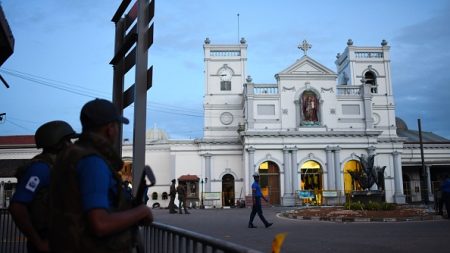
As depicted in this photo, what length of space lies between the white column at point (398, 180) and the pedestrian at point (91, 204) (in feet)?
143

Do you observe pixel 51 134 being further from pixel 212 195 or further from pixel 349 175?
pixel 349 175

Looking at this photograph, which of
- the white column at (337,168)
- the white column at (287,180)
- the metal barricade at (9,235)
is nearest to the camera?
the metal barricade at (9,235)

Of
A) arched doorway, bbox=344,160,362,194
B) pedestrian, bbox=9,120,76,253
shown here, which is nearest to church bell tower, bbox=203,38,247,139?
arched doorway, bbox=344,160,362,194

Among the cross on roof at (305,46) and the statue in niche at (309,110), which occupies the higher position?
the cross on roof at (305,46)

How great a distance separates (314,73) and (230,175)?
13.3 m

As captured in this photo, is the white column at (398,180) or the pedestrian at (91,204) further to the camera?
the white column at (398,180)

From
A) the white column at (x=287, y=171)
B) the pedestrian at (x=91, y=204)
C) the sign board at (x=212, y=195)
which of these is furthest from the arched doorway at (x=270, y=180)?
the pedestrian at (x=91, y=204)

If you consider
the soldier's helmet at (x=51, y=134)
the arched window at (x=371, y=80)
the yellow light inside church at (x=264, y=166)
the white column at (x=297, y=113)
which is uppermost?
the arched window at (x=371, y=80)

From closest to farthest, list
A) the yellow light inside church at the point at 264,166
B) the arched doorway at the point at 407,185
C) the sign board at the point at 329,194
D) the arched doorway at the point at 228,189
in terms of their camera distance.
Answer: the sign board at the point at 329,194 < the yellow light inside church at the point at 264,166 < the arched doorway at the point at 228,189 < the arched doorway at the point at 407,185

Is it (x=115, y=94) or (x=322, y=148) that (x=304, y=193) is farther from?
(x=115, y=94)

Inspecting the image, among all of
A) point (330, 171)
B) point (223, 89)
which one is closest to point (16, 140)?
point (223, 89)

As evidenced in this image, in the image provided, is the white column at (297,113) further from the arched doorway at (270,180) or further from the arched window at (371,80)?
the arched window at (371,80)

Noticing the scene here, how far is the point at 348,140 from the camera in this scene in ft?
138

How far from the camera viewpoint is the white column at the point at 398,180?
42094 millimetres
